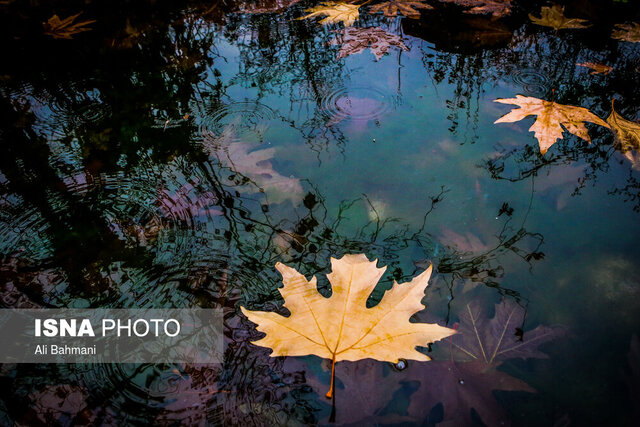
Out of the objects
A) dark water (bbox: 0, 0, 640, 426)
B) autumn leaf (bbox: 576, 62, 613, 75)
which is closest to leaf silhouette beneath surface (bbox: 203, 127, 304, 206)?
dark water (bbox: 0, 0, 640, 426)

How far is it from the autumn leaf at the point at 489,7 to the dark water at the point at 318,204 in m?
0.09

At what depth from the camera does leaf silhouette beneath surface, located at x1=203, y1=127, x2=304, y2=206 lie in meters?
1.64

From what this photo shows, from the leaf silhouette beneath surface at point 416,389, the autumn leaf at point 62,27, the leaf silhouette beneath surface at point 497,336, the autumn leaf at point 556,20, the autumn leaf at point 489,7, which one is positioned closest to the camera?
the leaf silhouette beneath surface at point 416,389

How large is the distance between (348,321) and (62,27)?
3.15 metres

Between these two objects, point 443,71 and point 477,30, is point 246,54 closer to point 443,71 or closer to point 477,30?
point 443,71

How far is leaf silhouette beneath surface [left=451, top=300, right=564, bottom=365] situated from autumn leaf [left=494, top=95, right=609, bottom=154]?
35.2 inches

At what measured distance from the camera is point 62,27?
110 inches

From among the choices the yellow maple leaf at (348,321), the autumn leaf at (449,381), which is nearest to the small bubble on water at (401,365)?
the autumn leaf at (449,381)

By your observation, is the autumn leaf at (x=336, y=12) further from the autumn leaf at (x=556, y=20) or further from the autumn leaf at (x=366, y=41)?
the autumn leaf at (x=556, y=20)

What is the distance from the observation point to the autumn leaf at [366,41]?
2.45 metres

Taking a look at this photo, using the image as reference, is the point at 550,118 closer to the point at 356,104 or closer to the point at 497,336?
the point at 356,104

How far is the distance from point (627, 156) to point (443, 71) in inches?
40.8

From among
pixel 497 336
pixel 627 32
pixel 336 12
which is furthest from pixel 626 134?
pixel 336 12

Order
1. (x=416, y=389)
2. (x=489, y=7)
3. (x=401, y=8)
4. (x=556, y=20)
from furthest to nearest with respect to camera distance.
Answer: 1. (x=401, y=8)
2. (x=489, y=7)
3. (x=556, y=20)
4. (x=416, y=389)
